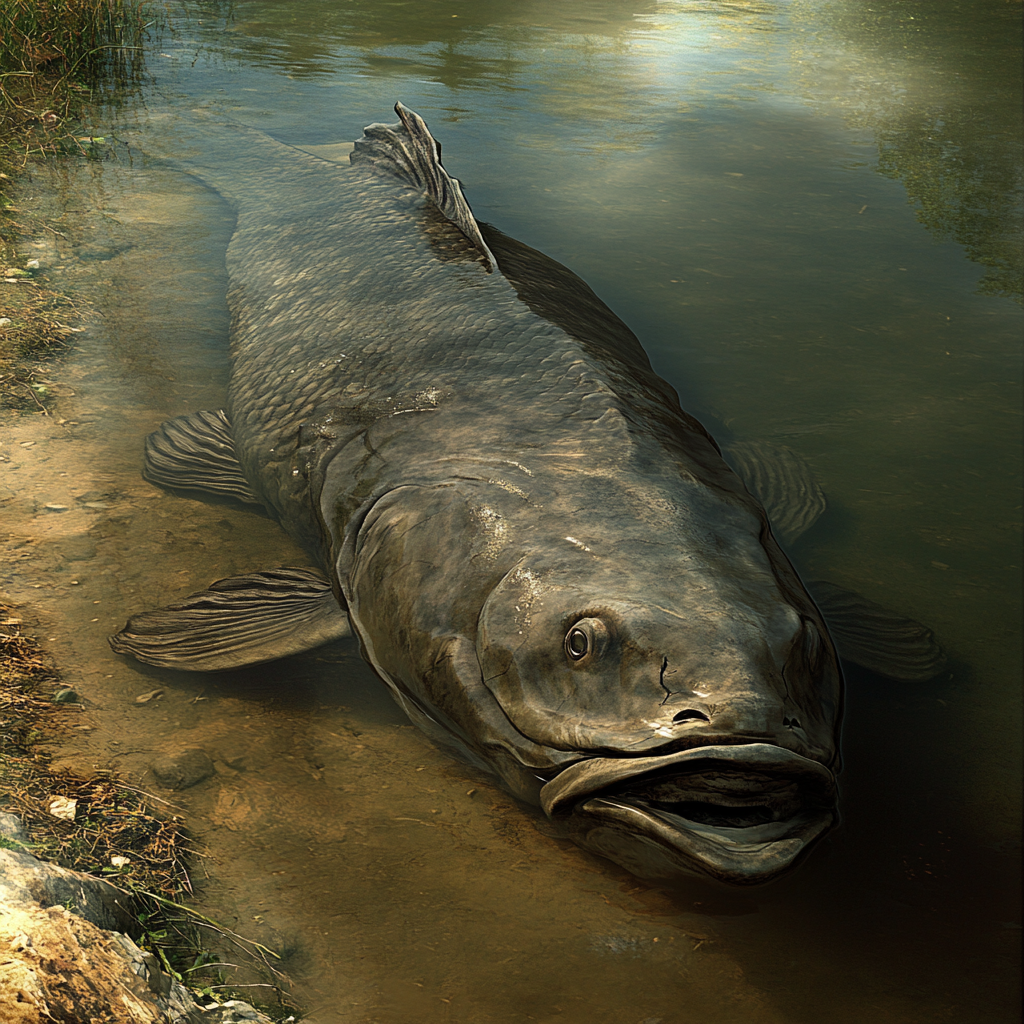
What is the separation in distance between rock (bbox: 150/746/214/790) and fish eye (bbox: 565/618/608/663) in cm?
114

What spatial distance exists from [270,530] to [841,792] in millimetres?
2440

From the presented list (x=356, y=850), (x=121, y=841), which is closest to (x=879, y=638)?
(x=356, y=850)

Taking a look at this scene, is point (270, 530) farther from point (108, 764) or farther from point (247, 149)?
point (247, 149)

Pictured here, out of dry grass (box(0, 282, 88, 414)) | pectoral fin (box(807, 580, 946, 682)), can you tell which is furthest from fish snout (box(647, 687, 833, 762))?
dry grass (box(0, 282, 88, 414))

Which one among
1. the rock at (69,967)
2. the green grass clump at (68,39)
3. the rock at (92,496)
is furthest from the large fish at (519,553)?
the green grass clump at (68,39)

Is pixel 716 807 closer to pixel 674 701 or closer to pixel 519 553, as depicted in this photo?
pixel 674 701

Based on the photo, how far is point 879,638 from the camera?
329cm

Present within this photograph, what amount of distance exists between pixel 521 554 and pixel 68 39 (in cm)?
926

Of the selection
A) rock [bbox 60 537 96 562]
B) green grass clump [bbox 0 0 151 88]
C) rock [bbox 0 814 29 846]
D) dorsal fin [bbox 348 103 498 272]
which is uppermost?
green grass clump [bbox 0 0 151 88]

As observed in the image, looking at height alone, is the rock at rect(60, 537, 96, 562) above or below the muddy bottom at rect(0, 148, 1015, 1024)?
above

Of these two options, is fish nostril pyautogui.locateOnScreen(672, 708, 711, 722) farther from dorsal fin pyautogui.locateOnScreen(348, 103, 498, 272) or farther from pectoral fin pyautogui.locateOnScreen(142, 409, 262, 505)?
dorsal fin pyautogui.locateOnScreen(348, 103, 498, 272)

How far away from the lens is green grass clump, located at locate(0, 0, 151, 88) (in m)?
8.03

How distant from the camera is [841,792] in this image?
2.74 meters

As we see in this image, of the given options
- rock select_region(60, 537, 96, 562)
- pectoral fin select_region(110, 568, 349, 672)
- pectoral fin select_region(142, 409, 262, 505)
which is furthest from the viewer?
pectoral fin select_region(142, 409, 262, 505)
